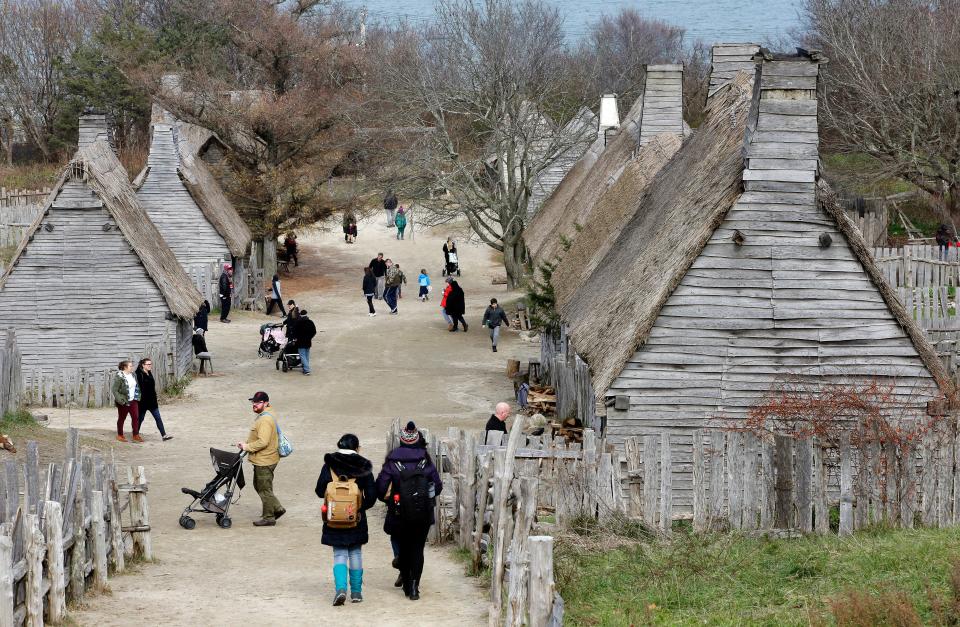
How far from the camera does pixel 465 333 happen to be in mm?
37844

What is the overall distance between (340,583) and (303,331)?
59.9 feet

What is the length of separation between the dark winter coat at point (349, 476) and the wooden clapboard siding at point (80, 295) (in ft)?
56.5

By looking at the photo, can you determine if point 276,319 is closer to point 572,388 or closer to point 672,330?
point 572,388

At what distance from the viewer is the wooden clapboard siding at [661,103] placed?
32031 mm

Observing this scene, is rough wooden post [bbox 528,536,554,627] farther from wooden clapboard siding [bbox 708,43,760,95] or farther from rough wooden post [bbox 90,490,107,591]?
wooden clapboard siding [bbox 708,43,760,95]

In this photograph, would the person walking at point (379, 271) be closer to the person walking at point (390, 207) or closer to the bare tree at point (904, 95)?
the person walking at point (390, 207)

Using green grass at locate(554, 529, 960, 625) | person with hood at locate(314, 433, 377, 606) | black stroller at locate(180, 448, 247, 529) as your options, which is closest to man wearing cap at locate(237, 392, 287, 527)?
black stroller at locate(180, 448, 247, 529)

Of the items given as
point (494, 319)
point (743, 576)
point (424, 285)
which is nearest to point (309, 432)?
point (494, 319)

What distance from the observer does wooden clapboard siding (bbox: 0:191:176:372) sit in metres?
28.1

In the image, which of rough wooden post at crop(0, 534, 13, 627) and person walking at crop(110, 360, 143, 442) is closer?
rough wooden post at crop(0, 534, 13, 627)

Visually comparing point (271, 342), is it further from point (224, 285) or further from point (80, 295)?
point (224, 285)

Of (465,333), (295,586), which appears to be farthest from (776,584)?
(465,333)

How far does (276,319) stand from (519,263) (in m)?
9.72

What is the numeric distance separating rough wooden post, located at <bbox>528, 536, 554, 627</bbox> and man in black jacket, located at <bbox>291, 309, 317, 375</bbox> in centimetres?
2039
